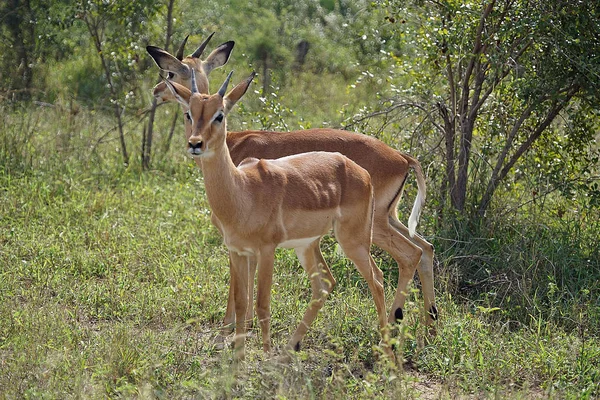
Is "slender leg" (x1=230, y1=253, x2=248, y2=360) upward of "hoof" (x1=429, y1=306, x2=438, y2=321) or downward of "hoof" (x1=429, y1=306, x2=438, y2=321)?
upward

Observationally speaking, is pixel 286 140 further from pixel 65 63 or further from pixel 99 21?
pixel 65 63

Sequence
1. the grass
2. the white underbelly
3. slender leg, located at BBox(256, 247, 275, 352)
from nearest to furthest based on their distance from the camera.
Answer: the grass < slender leg, located at BBox(256, 247, 275, 352) < the white underbelly

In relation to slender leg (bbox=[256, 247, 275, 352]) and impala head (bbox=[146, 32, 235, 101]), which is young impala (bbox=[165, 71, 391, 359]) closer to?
slender leg (bbox=[256, 247, 275, 352])

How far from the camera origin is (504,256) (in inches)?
242

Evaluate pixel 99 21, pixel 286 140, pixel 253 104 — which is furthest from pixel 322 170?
pixel 253 104

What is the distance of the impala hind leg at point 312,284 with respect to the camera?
488 cm

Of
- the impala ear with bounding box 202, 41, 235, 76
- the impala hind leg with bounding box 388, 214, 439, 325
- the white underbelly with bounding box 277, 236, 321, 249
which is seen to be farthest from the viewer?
the impala ear with bounding box 202, 41, 235, 76

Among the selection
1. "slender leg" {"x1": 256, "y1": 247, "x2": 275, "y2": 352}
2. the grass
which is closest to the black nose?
"slender leg" {"x1": 256, "y1": 247, "x2": 275, "y2": 352}

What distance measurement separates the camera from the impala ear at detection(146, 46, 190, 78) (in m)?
6.59

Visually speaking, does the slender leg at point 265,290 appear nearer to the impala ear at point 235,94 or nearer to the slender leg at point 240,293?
the slender leg at point 240,293

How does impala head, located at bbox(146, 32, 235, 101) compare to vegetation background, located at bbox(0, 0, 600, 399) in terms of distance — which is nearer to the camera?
vegetation background, located at bbox(0, 0, 600, 399)

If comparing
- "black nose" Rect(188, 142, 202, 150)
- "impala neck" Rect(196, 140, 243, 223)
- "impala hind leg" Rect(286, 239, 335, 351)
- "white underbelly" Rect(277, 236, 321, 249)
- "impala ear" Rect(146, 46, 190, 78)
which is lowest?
"impala hind leg" Rect(286, 239, 335, 351)

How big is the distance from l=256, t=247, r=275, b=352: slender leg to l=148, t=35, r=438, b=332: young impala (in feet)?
2.07

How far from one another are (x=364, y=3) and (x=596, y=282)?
9653mm
